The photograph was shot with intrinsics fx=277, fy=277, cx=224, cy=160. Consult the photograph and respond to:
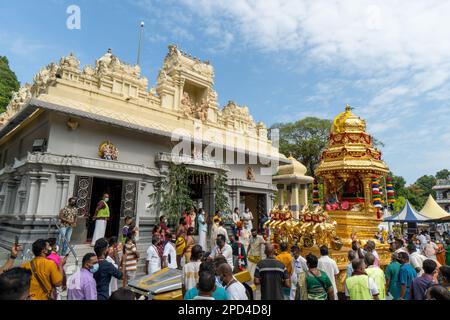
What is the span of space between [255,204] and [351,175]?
1412 centimetres

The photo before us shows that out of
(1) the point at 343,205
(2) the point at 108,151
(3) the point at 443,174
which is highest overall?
(3) the point at 443,174

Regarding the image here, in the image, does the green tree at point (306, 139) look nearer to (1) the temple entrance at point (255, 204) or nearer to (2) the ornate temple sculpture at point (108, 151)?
(1) the temple entrance at point (255, 204)

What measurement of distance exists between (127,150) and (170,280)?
36.2ft

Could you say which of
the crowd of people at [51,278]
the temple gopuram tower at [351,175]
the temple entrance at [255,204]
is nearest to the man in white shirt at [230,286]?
the crowd of people at [51,278]

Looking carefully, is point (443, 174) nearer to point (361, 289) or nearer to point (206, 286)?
point (361, 289)

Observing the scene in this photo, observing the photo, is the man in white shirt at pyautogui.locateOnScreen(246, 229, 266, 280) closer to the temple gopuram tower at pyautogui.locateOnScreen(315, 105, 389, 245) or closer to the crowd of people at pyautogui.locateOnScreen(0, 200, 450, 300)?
the crowd of people at pyautogui.locateOnScreen(0, 200, 450, 300)

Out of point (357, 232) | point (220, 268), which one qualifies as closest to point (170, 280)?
point (220, 268)

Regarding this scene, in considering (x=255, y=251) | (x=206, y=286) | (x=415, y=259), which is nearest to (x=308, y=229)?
(x=255, y=251)

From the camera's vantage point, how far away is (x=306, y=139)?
36031 mm

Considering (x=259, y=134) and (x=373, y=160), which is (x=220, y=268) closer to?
(x=373, y=160)

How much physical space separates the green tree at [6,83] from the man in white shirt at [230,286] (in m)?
28.0

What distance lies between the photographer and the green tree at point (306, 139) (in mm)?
34781

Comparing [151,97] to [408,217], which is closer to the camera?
[151,97]

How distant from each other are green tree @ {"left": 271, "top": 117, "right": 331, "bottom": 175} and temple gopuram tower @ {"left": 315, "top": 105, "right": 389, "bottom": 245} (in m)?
25.4
